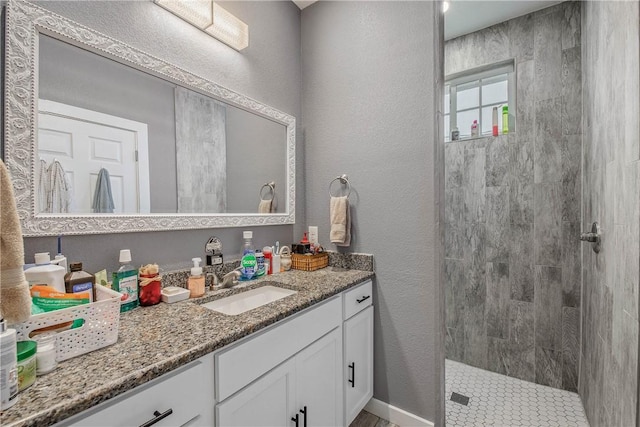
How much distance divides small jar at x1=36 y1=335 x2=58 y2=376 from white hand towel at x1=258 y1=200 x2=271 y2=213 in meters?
1.14

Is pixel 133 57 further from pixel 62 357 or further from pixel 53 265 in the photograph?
pixel 62 357

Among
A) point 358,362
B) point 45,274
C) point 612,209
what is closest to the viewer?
point 45,274

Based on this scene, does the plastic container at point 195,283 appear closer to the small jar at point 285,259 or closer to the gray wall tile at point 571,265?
the small jar at point 285,259

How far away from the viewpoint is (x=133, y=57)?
114 cm

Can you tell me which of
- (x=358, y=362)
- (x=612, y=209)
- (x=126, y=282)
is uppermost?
(x=612, y=209)

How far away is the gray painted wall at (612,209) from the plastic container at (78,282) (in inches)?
69.4

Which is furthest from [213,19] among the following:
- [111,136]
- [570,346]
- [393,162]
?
[570,346]

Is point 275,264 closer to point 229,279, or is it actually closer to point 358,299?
point 229,279

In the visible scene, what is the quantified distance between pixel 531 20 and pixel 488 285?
198cm

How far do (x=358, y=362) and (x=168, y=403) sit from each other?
108cm

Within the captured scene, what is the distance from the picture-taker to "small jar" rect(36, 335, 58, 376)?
64 centimetres

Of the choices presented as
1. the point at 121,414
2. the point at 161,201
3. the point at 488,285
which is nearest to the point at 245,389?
the point at 121,414

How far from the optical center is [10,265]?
61 cm

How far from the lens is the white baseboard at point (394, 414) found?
1.55m
